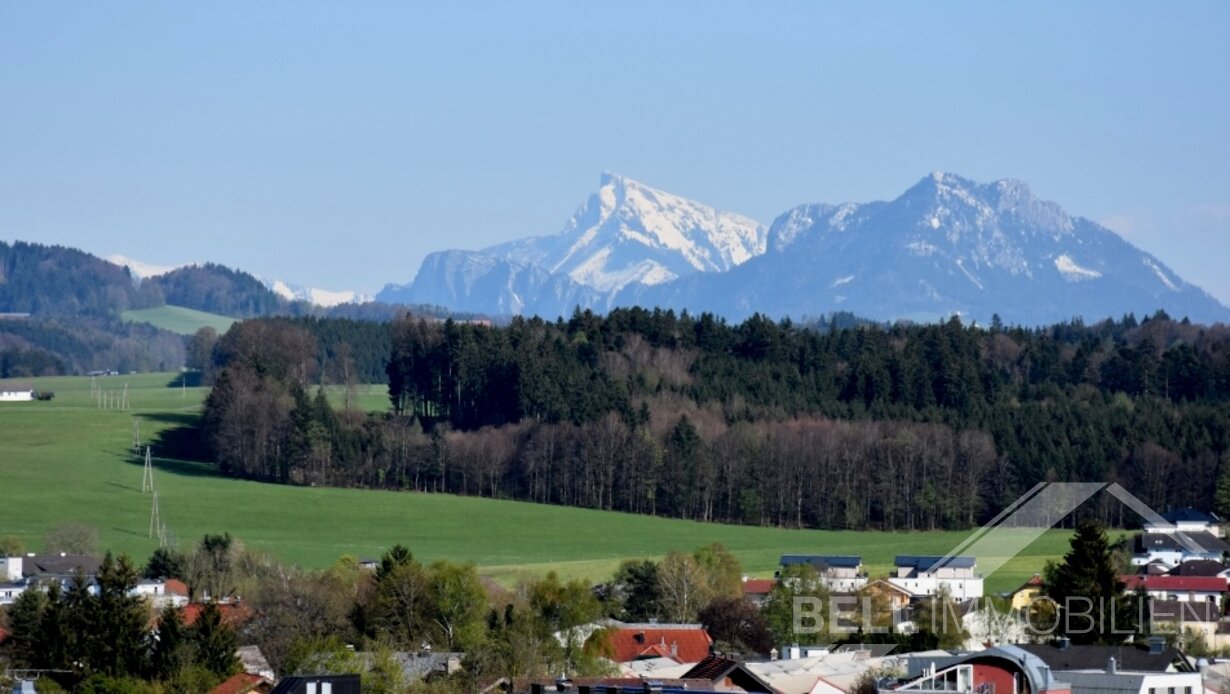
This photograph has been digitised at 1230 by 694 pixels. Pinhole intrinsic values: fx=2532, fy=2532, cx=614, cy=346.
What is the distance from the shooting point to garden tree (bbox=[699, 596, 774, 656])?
66.5 meters

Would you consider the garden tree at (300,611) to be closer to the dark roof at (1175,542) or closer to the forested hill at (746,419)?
the dark roof at (1175,542)

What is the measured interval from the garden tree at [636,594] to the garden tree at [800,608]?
3.76 m

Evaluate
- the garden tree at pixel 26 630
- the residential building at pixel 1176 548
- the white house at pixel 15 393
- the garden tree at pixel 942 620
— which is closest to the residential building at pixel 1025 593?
the garden tree at pixel 942 620

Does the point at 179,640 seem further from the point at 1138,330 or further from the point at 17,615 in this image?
the point at 1138,330

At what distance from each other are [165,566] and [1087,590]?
39785 millimetres

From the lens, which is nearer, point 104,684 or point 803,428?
point 104,684

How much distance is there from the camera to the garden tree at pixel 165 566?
86.6 meters

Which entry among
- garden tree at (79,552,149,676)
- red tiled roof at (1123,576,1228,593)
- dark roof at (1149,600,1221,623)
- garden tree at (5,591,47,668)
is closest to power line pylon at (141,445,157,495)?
red tiled roof at (1123,576,1228,593)

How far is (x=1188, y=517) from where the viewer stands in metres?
102


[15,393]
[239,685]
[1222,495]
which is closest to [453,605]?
[239,685]

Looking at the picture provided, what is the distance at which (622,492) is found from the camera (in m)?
121

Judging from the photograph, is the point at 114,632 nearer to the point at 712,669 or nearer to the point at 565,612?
the point at 565,612

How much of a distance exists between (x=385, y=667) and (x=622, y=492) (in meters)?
71.2

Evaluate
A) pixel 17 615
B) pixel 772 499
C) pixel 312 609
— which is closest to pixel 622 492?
pixel 772 499
